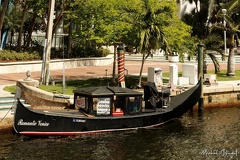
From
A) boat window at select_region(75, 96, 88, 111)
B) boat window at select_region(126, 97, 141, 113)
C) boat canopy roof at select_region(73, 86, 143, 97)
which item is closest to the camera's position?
boat canopy roof at select_region(73, 86, 143, 97)

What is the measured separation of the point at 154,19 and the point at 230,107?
24.2 ft

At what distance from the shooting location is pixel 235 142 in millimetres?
17781

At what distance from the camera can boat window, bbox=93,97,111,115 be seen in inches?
746

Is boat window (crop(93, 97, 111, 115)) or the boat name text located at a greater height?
boat window (crop(93, 97, 111, 115))

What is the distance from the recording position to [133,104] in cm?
1975

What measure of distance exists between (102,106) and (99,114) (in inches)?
14.9

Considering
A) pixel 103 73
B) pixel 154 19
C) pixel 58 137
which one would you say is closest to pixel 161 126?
pixel 58 137

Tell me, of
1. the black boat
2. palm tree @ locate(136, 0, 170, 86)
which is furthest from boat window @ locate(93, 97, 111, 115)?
palm tree @ locate(136, 0, 170, 86)

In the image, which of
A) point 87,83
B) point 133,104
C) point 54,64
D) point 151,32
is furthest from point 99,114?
point 54,64

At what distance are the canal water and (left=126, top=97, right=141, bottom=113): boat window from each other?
3.30ft

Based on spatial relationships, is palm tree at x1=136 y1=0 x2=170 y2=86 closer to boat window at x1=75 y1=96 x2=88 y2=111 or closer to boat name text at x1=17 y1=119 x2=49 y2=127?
boat window at x1=75 y1=96 x2=88 y2=111

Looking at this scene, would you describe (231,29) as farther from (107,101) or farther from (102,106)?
(102,106)

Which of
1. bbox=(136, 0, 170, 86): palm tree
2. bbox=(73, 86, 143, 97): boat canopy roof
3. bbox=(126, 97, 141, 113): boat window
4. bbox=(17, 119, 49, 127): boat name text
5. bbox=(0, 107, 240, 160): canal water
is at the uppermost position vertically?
bbox=(136, 0, 170, 86): palm tree

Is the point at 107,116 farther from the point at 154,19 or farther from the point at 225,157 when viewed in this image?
the point at 154,19
